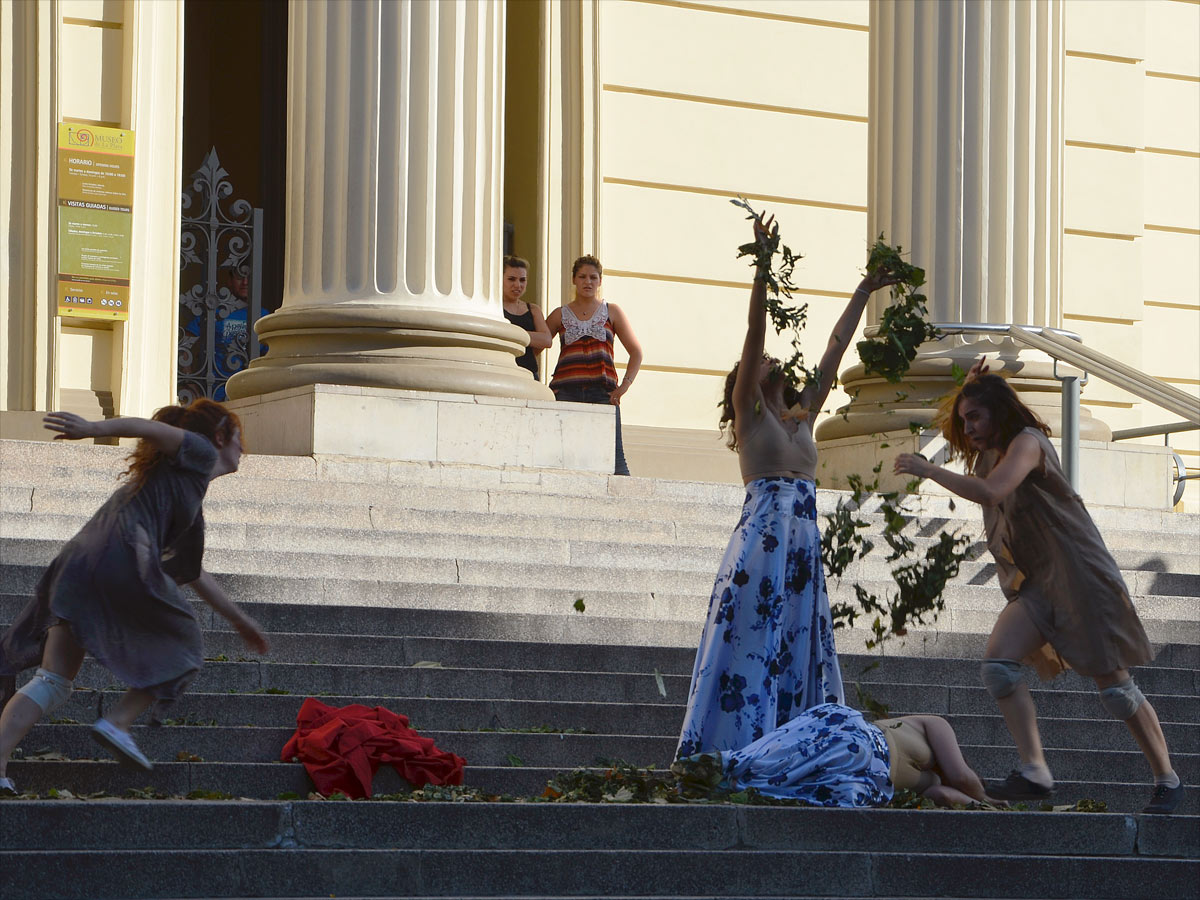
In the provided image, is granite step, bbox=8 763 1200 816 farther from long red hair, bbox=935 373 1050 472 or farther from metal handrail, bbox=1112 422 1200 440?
metal handrail, bbox=1112 422 1200 440

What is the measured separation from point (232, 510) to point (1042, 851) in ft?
14.1

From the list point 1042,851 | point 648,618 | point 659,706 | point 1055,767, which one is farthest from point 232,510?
point 1042,851

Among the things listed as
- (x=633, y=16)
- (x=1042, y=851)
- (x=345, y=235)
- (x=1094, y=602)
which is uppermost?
(x=633, y=16)

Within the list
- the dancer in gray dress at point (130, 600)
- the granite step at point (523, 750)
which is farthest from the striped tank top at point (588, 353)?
the dancer in gray dress at point (130, 600)

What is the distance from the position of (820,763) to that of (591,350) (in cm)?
581

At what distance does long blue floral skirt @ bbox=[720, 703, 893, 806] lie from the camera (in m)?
6.41

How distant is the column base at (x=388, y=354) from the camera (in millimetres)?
10844

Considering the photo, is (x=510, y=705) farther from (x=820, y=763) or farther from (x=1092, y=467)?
(x=1092, y=467)

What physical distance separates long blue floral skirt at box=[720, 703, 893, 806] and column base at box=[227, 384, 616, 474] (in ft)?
14.3

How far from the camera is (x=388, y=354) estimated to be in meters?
11.0

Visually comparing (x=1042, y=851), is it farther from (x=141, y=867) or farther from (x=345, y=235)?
(x=345, y=235)

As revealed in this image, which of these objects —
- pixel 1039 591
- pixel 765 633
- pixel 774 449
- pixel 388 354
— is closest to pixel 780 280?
pixel 774 449

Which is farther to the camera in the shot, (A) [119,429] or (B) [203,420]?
(B) [203,420]

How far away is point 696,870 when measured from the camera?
5.76m
